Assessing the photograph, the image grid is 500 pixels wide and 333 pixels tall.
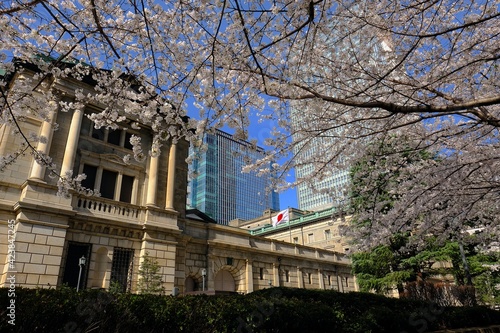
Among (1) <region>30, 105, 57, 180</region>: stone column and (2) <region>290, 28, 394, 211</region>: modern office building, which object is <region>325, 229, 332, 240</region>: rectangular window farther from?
(1) <region>30, 105, 57, 180</region>: stone column

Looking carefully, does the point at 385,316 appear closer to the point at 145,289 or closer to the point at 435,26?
the point at 435,26

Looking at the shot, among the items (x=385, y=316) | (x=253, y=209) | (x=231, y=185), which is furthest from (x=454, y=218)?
(x=253, y=209)

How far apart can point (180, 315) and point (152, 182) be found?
13949 mm

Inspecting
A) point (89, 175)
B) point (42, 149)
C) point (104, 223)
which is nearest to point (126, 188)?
point (89, 175)

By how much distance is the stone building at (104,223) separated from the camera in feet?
44.6

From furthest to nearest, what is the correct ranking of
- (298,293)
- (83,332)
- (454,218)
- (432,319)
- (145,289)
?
(145,289) → (454,218) → (298,293) → (432,319) → (83,332)

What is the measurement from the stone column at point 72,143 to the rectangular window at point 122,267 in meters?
4.85

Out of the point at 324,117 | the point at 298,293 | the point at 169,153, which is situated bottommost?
the point at 298,293

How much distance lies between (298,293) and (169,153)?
13.8 meters

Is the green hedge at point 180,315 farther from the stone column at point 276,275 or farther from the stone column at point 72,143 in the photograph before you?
the stone column at point 276,275

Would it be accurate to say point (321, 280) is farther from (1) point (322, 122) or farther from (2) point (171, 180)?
(1) point (322, 122)

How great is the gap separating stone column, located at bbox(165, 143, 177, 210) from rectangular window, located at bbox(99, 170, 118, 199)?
3.09m

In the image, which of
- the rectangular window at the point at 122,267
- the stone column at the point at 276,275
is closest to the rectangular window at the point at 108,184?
the rectangular window at the point at 122,267

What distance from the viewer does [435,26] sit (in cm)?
718
